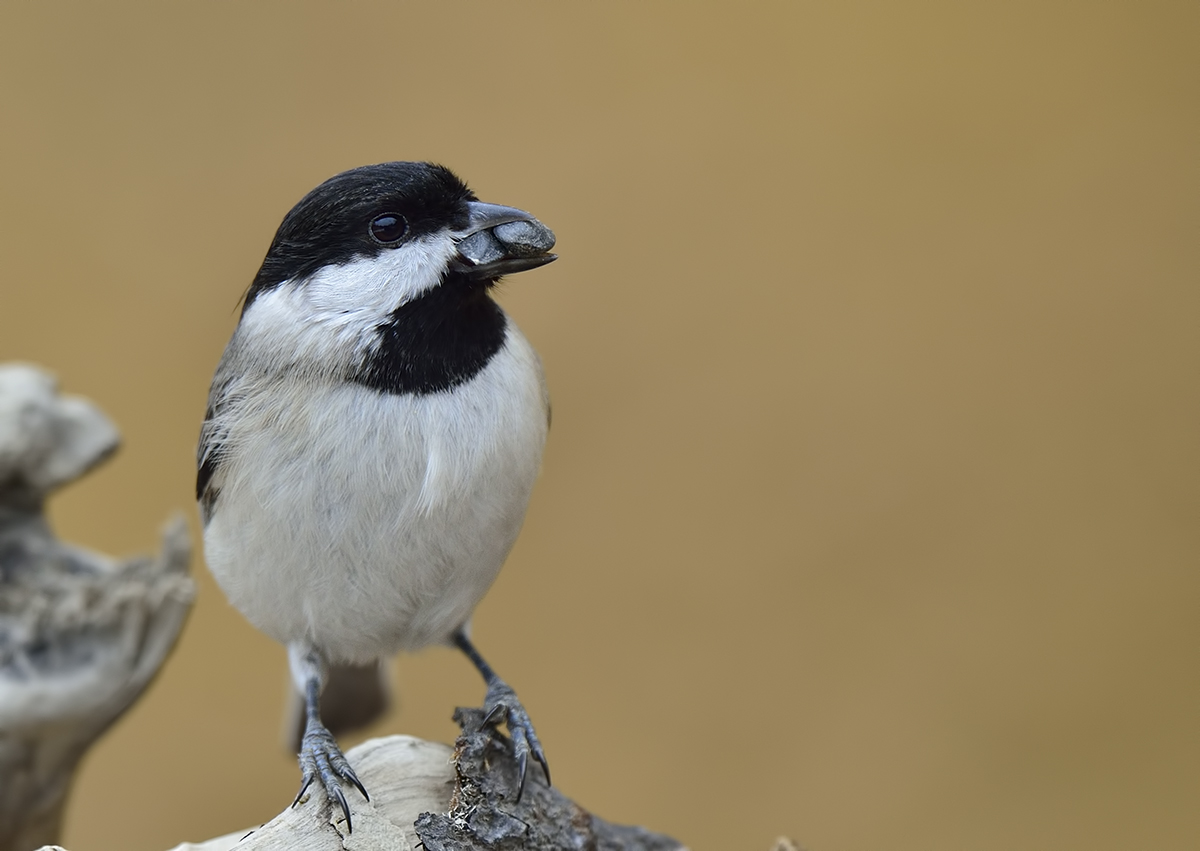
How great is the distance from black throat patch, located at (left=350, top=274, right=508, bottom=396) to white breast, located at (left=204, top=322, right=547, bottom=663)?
1cm

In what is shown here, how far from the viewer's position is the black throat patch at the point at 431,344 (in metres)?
1.21

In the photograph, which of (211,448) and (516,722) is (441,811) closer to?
(516,722)

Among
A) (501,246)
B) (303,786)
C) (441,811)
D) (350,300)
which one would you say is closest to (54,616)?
(303,786)

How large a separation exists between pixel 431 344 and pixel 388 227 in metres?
0.14

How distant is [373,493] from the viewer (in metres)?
1.22

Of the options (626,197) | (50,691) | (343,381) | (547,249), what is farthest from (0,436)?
(626,197)

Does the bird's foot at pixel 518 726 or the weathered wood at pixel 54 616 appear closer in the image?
the bird's foot at pixel 518 726

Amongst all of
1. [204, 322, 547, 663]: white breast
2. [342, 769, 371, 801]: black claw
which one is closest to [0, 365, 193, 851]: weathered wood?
[204, 322, 547, 663]: white breast

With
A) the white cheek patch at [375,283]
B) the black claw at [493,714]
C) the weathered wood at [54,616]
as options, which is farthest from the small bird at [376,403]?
the weathered wood at [54,616]

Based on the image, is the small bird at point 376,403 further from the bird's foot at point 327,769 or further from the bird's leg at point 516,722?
the bird's leg at point 516,722

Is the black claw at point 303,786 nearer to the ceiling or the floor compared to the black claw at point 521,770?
nearer to the floor

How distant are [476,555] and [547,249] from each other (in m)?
0.39

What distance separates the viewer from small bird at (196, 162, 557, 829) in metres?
1.20

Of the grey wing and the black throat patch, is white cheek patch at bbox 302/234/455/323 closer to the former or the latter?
the black throat patch
